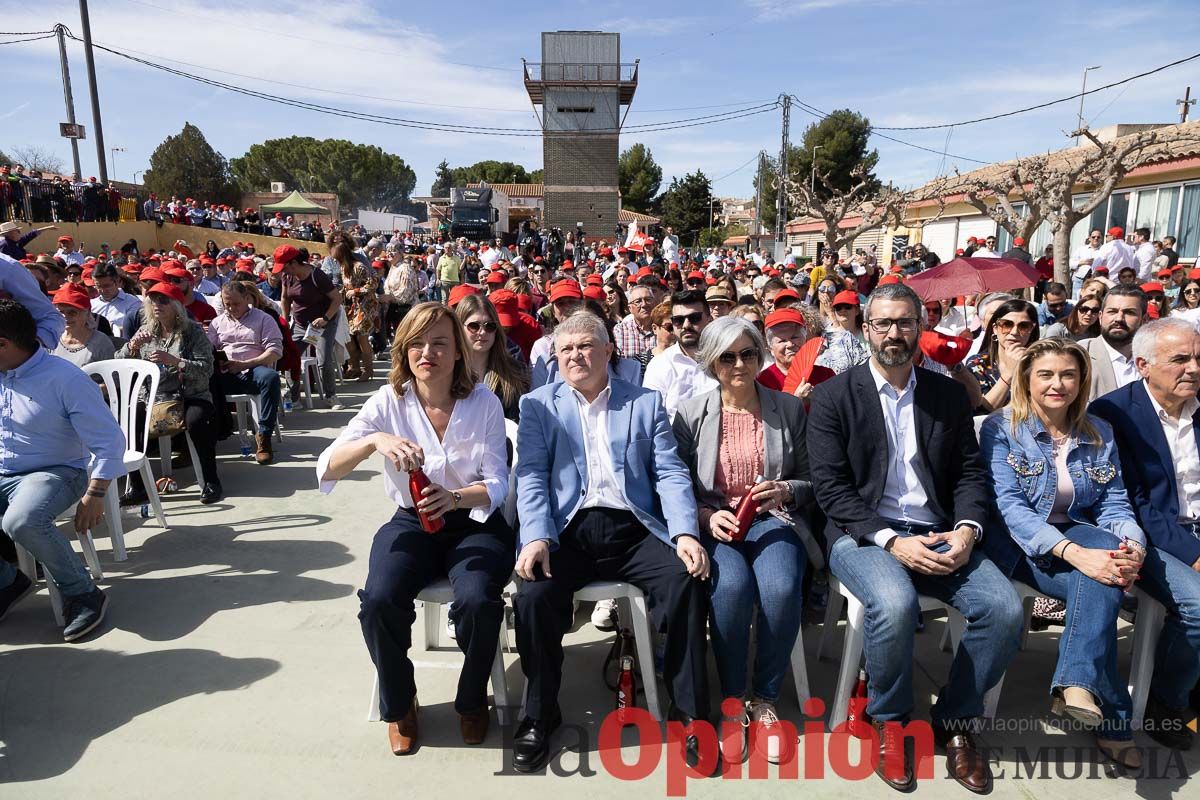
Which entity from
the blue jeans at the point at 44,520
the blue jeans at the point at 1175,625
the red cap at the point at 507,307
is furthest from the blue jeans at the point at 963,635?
the blue jeans at the point at 44,520

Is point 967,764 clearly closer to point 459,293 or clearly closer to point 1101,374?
point 1101,374

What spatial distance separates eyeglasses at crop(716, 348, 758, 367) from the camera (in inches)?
114

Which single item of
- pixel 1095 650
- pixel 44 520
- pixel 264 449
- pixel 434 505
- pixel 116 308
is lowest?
pixel 264 449

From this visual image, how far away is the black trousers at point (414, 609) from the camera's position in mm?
2500

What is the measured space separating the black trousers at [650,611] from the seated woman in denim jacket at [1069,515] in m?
1.23

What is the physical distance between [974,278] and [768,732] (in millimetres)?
4461

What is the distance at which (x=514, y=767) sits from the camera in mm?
2518

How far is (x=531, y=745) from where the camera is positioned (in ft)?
8.28

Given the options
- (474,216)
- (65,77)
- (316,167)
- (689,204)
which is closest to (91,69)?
(65,77)

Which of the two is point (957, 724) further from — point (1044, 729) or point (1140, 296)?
point (1140, 296)

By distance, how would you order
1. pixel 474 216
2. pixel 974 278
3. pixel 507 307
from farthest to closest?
pixel 474 216 < pixel 974 278 < pixel 507 307

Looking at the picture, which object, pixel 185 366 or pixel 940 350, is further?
pixel 185 366

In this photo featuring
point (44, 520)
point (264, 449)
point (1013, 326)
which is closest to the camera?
point (44, 520)

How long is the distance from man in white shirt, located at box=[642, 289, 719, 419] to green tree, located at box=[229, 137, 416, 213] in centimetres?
7682
